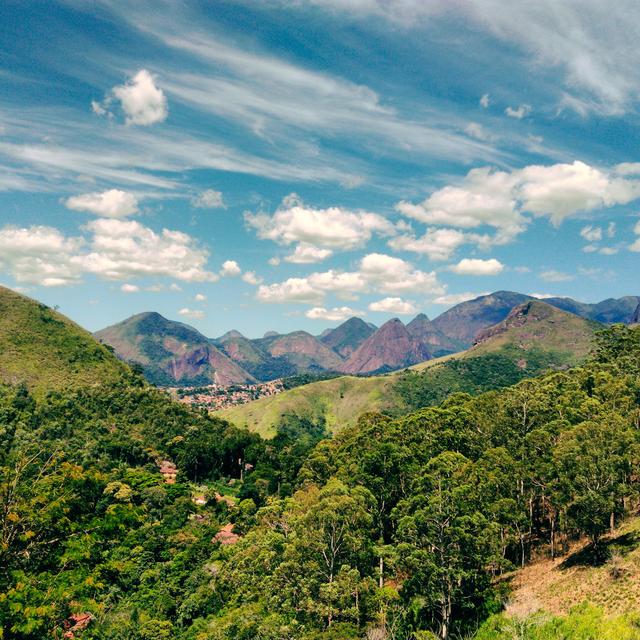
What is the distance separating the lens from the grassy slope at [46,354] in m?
159

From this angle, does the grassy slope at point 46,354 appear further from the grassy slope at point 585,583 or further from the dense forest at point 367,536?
the grassy slope at point 585,583

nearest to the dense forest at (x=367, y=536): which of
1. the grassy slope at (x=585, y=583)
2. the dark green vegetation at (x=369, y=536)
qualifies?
the dark green vegetation at (x=369, y=536)

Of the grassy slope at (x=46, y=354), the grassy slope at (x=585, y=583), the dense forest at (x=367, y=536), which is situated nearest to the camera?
the dense forest at (x=367, y=536)

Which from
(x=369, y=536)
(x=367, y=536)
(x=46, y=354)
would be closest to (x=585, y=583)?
(x=367, y=536)

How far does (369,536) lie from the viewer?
2104 inches

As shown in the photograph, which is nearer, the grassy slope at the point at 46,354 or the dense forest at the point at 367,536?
the dense forest at the point at 367,536

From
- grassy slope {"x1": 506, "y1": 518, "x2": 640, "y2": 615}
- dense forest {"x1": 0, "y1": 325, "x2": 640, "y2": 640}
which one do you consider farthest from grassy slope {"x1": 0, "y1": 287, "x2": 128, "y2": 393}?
grassy slope {"x1": 506, "y1": 518, "x2": 640, "y2": 615}

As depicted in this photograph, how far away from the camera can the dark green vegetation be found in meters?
18.9

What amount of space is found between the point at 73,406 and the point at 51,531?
147m

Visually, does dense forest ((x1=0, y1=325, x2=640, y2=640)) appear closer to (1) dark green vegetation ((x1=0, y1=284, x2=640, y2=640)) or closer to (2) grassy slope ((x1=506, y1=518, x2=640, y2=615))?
(1) dark green vegetation ((x1=0, y1=284, x2=640, y2=640))

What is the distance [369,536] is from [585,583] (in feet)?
74.6

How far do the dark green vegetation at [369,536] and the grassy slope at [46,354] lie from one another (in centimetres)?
9641

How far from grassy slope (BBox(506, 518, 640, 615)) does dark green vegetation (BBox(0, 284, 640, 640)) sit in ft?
2.70

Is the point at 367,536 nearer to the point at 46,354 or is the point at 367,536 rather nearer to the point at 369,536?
the point at 369,536
